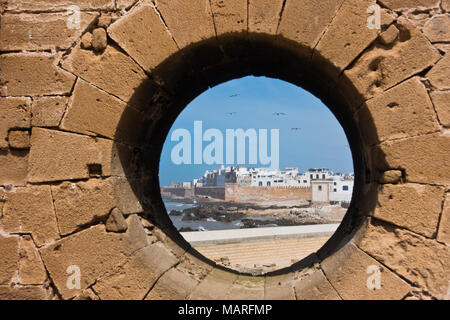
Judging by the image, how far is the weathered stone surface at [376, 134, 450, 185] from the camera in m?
2.17

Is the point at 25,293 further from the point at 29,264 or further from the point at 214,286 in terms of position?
the point at 214,286

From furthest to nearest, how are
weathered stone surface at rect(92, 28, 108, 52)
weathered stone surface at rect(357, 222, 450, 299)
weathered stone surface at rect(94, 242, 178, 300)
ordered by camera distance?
weathered stone surface at rect(92, 28, 108, 52), weathered stone surface at rect(94, 242, 178, 300), weathered stone surface at rect(357, 222, 450, 299)

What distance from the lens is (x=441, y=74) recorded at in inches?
88.0

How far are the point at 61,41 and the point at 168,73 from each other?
87 centimetres

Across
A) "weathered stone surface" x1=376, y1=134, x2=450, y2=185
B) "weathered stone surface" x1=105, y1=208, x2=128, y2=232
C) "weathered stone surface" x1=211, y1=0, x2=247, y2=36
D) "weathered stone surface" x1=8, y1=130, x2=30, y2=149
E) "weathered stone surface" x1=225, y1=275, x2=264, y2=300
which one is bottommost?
"weathered stone surface" x1=225, y1=275, x2=264, y2=300

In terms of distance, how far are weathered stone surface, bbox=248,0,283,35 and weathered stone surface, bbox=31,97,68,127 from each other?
157 centimetres

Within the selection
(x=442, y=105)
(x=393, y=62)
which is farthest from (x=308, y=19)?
(x=442, y=105)

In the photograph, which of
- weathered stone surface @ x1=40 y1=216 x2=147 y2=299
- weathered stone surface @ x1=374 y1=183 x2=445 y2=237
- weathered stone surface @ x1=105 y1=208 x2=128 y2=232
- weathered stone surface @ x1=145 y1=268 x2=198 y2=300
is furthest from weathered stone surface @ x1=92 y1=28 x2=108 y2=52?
weathered stone surface @ x1=374 y1=183 x2=445 y2=237

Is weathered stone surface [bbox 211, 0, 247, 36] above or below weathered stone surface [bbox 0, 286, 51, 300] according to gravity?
above

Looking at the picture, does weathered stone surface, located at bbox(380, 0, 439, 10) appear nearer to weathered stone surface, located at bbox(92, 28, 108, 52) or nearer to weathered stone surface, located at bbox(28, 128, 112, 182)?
weathered stone surface, located at bbox(92, 28, 108, 52)

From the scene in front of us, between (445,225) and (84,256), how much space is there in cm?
259

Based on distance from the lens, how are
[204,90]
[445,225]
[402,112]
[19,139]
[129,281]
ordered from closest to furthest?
[445,225] → [402,112] → [129,281] → [19,139] → [204,90]
